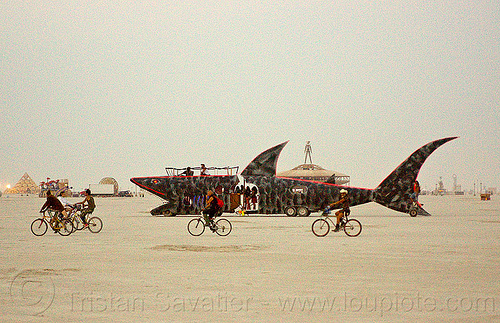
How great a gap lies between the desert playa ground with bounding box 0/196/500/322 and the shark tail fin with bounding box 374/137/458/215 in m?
17.7

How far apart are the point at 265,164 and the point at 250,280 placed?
96.2 feet

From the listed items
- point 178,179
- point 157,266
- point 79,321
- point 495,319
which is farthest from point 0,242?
point 178,179

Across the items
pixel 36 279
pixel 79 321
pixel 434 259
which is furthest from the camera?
pixel 434 259

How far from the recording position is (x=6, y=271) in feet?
43.9

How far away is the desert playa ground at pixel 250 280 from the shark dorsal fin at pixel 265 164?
20.4 metres

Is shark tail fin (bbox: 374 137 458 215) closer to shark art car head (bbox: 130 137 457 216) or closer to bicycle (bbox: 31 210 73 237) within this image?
shark art car head (bbox: 130 137 457 216)

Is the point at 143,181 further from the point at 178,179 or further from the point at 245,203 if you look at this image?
the point at 245,203

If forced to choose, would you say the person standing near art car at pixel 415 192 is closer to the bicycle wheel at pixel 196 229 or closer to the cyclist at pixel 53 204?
the bicycle wheel at pixel 196 229

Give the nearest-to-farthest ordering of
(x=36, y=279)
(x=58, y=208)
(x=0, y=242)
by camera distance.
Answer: (x=36, y=279)
(x=0, y=242)
(x=58, y=208)

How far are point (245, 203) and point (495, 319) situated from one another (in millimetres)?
32444

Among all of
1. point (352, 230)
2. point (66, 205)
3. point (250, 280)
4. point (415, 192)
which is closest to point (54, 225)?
point (66, 205)

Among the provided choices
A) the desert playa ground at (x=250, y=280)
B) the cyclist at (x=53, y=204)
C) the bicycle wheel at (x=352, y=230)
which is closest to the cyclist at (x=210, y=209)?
the desert playa ground at (x=250, y=280)

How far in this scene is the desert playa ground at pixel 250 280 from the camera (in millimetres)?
8984

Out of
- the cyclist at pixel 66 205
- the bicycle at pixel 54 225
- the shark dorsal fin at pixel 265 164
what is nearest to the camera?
the bicycle at pixel 54 225
